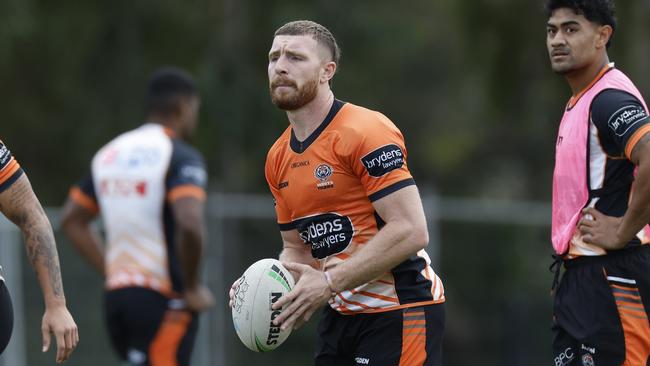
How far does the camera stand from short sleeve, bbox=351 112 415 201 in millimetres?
4992

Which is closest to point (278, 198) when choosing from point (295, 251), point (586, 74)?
point (295, 251)

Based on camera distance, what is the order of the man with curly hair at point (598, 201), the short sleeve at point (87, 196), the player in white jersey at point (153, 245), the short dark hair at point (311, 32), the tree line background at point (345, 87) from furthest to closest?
the tree line background at point (345, 87), the short sleeve at point (87, 196), the player in white jersey at point (153, 245), the short dark hair at point (311, 32), the man with curly hair at point (598, 201)

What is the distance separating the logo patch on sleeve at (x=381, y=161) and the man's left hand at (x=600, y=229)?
1.04m

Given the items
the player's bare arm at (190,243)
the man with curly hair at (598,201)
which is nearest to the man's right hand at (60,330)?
the man with curly hair at (598,201)

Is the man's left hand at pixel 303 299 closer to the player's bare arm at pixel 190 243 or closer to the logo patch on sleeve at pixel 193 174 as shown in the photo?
the player's bare arm at pixel 190 243

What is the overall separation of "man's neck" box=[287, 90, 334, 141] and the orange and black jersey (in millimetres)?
35

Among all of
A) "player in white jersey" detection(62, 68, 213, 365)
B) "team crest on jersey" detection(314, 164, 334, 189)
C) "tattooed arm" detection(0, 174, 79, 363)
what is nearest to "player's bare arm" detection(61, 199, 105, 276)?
"player in white jersey" detection(62, 68, 213, 365)

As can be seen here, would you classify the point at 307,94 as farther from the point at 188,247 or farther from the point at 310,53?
the point at 188,247

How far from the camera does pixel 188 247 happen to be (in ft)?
25.4

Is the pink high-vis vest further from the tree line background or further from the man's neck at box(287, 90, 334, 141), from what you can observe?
the tree line background

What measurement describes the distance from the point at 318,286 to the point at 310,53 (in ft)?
3.76

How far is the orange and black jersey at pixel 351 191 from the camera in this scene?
5031 millimetres

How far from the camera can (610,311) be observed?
530 centimetres

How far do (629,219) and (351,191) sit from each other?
52.4 inches
